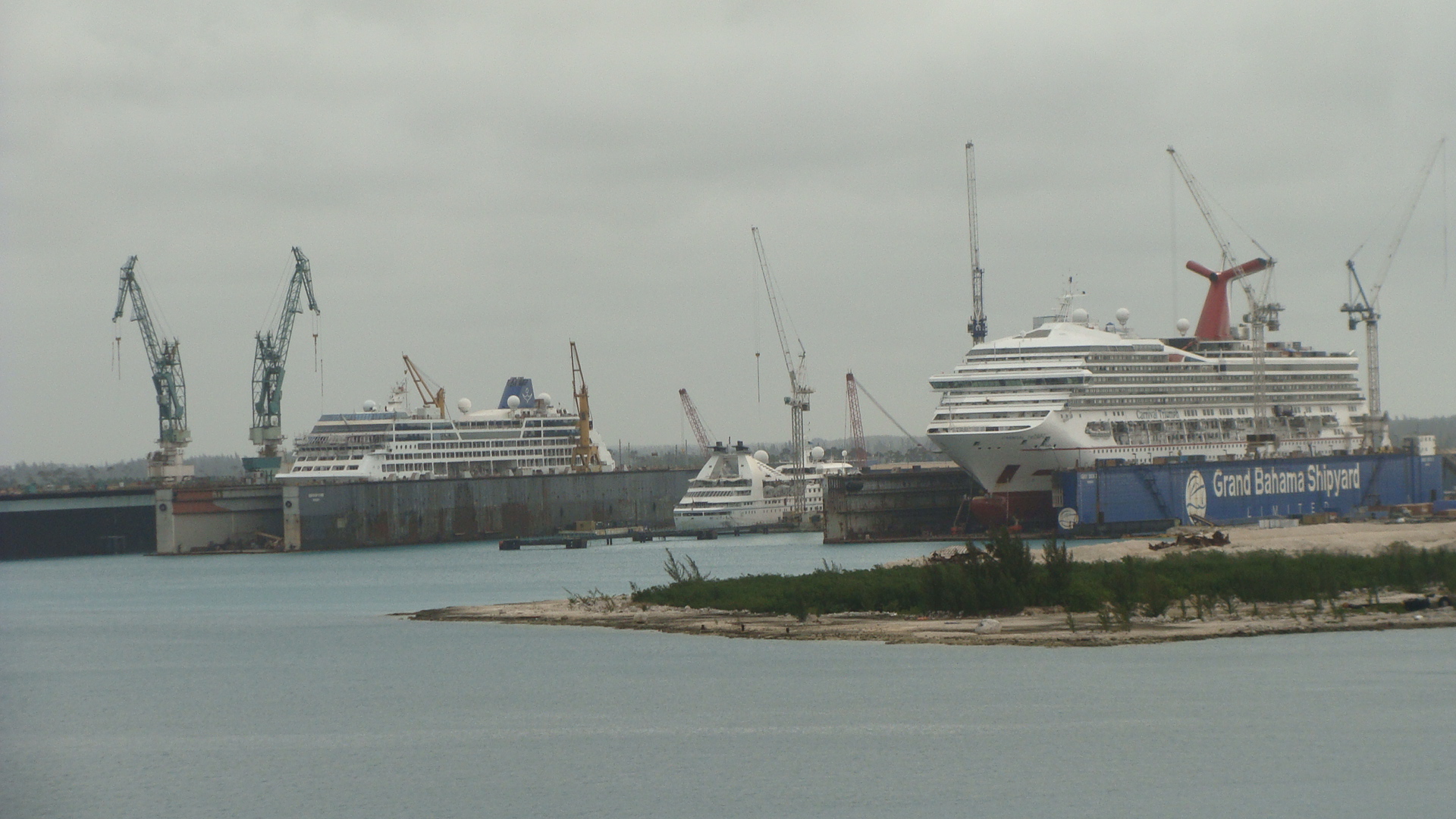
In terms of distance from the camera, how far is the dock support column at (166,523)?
406 ft

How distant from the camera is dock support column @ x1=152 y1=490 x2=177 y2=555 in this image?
12381 cm

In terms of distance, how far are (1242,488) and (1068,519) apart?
12268 millimetres

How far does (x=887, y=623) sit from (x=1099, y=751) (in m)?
18.6

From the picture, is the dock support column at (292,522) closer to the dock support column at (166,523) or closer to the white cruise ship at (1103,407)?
the dock support column at (166,523)

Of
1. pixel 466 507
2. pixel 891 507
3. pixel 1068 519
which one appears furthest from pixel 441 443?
pixel 1068 519

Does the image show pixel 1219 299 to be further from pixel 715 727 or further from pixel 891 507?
pixel 715 727

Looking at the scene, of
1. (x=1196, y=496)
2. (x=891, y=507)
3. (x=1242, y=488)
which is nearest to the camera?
(x=1196, y=496)

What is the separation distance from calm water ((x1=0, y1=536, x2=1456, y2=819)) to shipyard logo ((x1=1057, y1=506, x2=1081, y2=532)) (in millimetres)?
44507

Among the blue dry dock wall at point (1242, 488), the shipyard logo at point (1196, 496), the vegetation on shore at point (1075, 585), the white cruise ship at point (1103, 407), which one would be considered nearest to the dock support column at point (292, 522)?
the white cruise ship at point (1103, 407)

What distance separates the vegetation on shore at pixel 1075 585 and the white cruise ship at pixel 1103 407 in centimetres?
3783

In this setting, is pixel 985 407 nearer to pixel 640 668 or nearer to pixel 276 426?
pixel 640 668

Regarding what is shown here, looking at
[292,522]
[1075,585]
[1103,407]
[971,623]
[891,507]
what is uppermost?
[1103,407]

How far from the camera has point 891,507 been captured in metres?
106

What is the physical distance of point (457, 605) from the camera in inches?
2685
